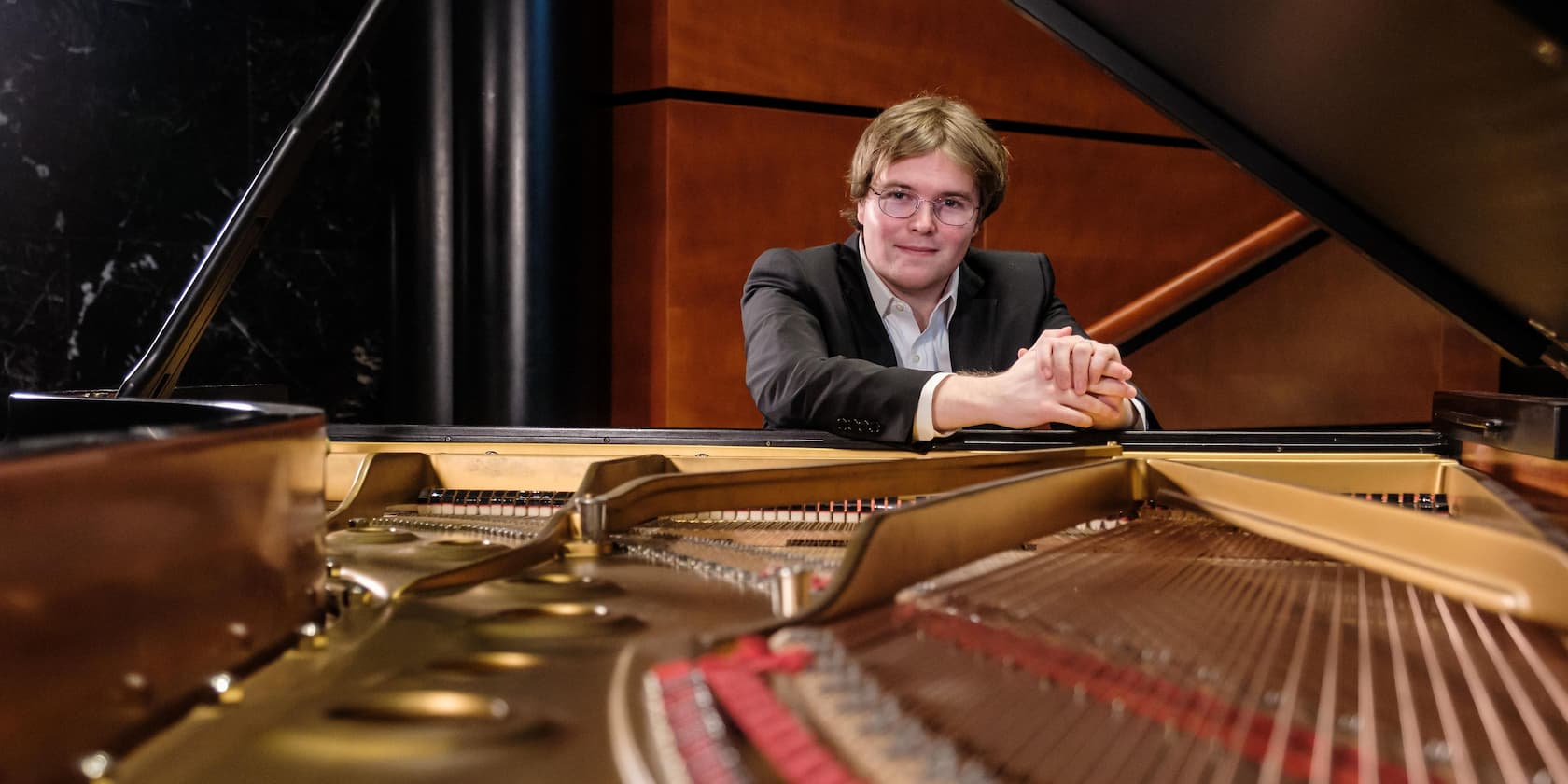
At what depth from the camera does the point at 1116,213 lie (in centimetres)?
452

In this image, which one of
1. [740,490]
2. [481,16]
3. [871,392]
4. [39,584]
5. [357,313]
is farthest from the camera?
[357,313]

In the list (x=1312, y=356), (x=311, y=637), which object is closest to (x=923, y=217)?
(x=311, y=637)

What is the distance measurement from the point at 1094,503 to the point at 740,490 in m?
0.45

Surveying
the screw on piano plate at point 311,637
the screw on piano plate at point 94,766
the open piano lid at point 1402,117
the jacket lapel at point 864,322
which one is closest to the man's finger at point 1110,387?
the open piano lid at point 1402,117

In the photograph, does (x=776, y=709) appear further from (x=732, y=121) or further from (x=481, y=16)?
(x=732, y=121)

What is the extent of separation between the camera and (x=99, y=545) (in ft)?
1.95

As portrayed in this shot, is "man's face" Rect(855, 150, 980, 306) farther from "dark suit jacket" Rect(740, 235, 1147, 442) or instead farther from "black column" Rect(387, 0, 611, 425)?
"black column" Rect(387, 0, 611, 425)

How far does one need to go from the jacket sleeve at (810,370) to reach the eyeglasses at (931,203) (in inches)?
8.1

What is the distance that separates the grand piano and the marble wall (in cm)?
192

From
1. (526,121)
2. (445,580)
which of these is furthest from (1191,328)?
(445,580)

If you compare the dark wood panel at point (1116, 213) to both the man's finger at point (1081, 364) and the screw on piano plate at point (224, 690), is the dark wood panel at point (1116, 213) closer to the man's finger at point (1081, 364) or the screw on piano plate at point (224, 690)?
the man's finger at point (1081, 364)

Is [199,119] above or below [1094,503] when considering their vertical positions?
above

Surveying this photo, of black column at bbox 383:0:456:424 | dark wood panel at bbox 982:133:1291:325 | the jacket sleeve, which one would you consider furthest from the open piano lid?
dark wood panel at bbox 982:133:1291:325

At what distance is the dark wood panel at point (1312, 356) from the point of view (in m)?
4.55
